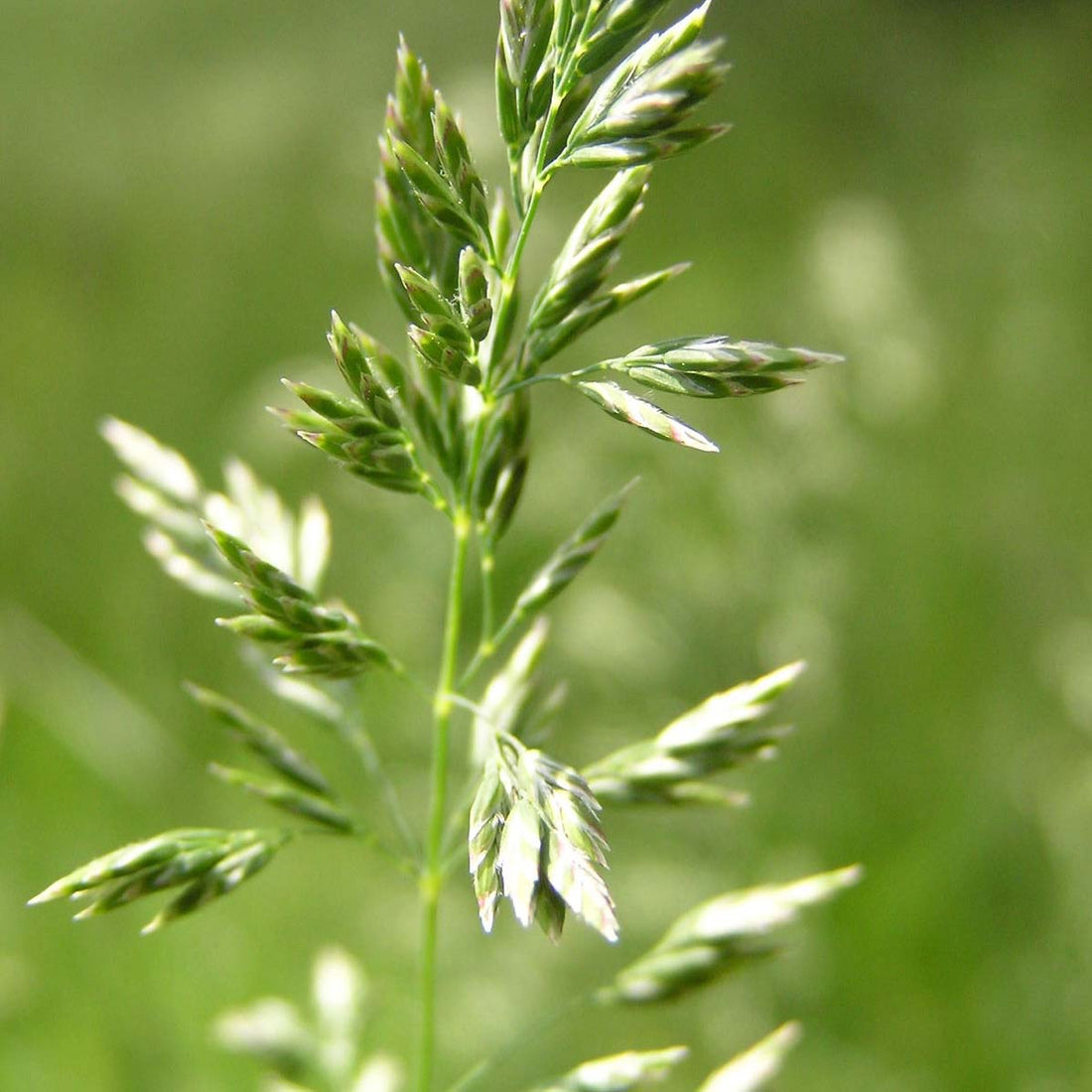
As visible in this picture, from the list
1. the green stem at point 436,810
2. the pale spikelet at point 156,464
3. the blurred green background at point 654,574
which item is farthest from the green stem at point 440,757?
the blurred green background at point 654,574

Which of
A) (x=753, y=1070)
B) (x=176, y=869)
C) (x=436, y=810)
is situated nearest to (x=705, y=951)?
(x=753, y=1070)

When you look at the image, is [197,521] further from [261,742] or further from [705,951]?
[705,951]

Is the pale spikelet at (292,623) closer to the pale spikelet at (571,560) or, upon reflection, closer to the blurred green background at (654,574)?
the pale spikelet at (571,560)

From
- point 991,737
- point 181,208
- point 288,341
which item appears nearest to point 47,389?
point 288,341

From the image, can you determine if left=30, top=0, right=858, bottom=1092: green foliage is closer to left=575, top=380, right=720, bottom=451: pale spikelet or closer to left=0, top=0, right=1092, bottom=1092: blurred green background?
left=575, top=380, right=720, bottom=451: pale spikelet

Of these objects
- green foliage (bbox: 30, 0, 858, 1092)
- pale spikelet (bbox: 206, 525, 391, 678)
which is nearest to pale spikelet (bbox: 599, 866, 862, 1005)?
green foliage (bbox: 30, 0, 858, 1092)

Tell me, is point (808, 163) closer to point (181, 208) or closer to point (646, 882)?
point (181, 208)
